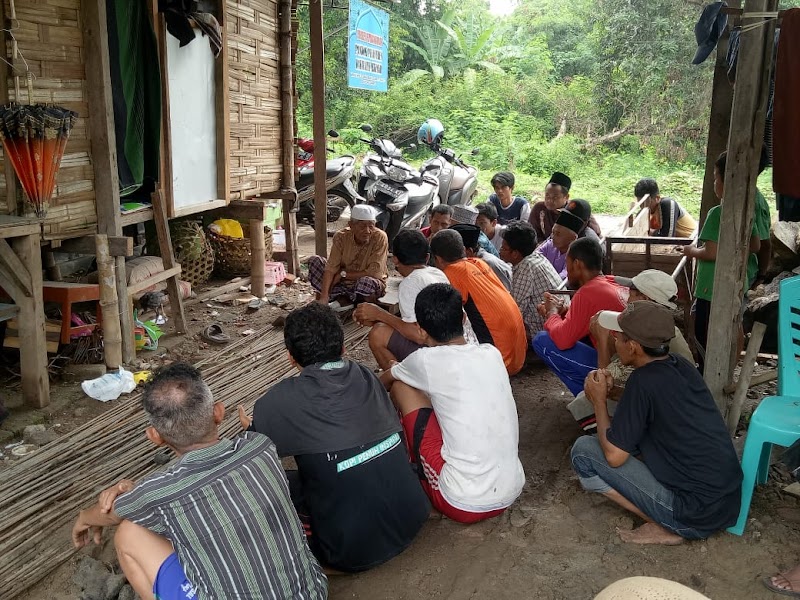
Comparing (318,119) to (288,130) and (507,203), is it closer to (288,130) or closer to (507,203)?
(288,130)

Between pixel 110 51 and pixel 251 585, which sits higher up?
pixel 110 51

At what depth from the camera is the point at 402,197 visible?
31.6ft

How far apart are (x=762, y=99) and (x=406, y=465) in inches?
97.7

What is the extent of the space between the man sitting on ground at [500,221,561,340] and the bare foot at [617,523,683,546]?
6.85 ft

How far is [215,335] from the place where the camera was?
234 inches

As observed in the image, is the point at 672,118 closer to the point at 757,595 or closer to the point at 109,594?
the point at 757,595

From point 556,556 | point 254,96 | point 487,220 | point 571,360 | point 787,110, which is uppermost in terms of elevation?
point 254,96

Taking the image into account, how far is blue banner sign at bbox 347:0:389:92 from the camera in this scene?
27.6ft

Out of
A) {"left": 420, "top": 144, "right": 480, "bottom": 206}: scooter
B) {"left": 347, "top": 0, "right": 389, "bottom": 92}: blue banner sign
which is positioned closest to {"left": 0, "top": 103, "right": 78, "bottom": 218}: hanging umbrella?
{"left": 347, "top": 0, "right": 389, "bottom": 92}: blue banner sign

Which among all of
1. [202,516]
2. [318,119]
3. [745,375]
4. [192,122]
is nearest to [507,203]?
[318,119]

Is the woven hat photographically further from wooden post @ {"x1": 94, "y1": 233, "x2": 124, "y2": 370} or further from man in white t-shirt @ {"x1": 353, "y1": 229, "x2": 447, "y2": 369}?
wooden post @ {"x1": 94, "y1": 233, "x2": 124, "y2": 370}

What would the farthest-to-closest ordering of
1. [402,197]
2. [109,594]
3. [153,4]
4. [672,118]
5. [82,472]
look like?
[672,118] → [402,197] → [153,4] → [82,472] → [109,594]

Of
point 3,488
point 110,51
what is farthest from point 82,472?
point 110,51

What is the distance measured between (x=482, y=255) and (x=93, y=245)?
2799 millimetres
